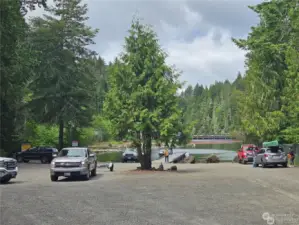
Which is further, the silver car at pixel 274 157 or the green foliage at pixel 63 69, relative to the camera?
the green foliage at pixel 63 69

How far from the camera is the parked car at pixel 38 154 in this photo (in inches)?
1816

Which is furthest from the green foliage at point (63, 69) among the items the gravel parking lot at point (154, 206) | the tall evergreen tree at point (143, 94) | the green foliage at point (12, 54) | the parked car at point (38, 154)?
the gravel parking lot at point (154, 206)

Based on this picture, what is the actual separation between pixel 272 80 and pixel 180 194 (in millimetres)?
37169

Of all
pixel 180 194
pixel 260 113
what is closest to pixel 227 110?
pixel 260 113

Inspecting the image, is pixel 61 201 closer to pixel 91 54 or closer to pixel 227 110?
pixel 91 54

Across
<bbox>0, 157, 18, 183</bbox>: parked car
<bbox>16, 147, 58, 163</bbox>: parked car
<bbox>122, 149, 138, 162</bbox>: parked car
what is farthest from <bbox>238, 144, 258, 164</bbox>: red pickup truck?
<bbox>0, 157, 18, 183</bbox>: parked car

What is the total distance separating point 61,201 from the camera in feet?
44.7

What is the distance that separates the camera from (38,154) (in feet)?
152

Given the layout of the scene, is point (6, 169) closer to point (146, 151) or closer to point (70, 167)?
point (70, 167)

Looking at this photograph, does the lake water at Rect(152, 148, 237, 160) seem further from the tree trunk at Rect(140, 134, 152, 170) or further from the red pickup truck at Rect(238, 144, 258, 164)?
the tree trunk at Rect(140, 134, 152, 170)

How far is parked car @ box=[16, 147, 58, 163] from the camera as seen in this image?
46.1 m

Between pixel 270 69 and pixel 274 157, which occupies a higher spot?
pixel 270 69

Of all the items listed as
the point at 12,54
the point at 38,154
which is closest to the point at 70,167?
the point at 12,54

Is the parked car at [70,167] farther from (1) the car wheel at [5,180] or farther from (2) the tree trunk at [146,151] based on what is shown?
(2) the tree trunk at [146,151]
